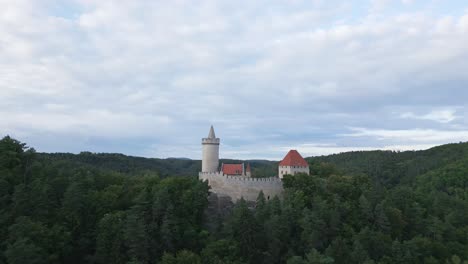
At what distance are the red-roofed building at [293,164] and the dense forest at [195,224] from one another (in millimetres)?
3393

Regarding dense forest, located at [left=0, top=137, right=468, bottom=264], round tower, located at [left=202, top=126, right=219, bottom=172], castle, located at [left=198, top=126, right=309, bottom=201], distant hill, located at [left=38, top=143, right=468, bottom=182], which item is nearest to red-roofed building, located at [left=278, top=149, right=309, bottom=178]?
castle, located at [left=198, top=126, right=309, bottom=201]

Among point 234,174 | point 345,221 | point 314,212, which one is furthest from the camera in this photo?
point 234,174

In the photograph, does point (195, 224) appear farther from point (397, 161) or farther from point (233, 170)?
point (397, 161)

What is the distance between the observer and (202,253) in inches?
1419

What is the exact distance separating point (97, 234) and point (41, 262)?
6.77m

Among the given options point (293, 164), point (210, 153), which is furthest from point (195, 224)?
point (293, 164)

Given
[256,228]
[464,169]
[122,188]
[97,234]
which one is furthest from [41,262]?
[464,169]

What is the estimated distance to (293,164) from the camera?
51.7 meters

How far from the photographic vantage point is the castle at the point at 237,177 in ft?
161

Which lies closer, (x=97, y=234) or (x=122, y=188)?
(x=97, y=234)

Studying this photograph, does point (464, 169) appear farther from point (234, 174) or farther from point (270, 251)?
point (270, 251)

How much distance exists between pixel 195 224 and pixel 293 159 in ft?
51.9

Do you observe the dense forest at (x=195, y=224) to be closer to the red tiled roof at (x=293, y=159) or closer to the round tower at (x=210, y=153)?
the red tiled roof at (x=293, y=159)

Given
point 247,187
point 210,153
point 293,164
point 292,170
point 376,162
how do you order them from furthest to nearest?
point 376,162 < point 210,153 < point 293,164 < point 292,170 < point 247,187
